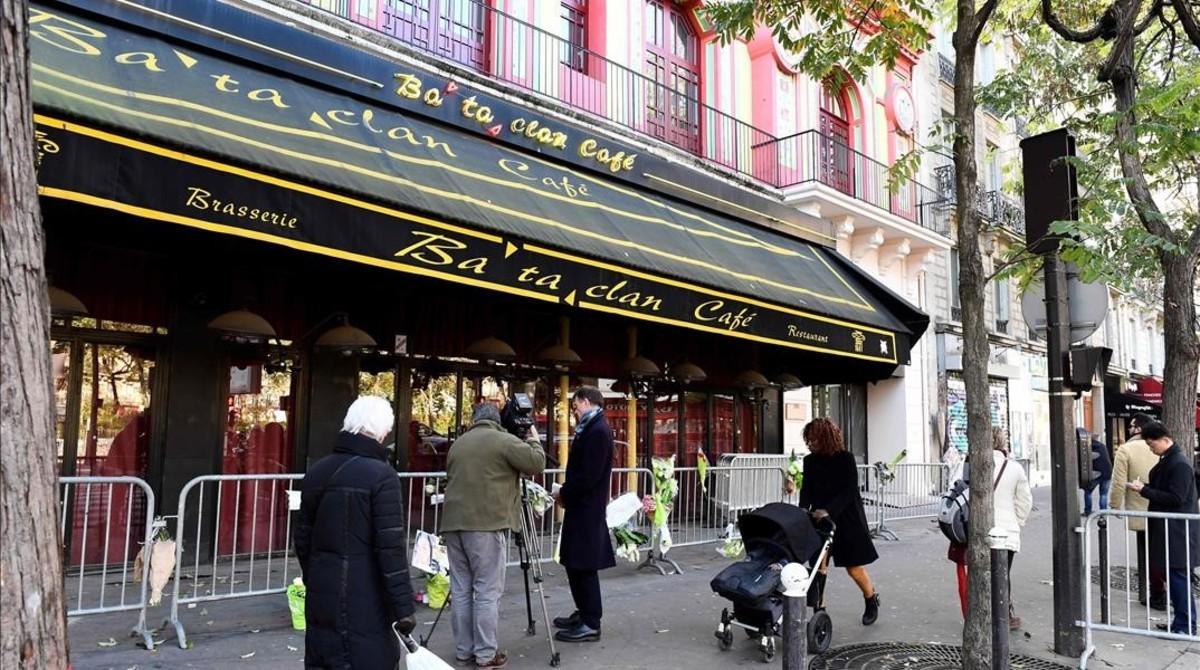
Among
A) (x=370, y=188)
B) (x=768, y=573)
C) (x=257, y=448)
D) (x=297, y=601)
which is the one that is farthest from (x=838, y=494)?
(x=257, y=448)

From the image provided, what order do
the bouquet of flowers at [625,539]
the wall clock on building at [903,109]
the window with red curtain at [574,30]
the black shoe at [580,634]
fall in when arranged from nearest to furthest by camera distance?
the black shoe at [580,634] < the bouquet of flowers at [625,539] < the window with red curtain at [574,30] < the wall clock on building at [903,109]

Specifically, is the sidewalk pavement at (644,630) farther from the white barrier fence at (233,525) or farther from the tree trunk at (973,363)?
the tree trunk at (973,363)

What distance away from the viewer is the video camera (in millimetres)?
5500

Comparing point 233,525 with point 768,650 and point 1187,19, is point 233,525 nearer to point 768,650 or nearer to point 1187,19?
point 768,650

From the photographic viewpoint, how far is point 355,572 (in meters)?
3.58

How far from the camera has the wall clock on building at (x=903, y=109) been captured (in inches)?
701

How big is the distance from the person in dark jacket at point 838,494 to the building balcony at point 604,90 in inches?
116

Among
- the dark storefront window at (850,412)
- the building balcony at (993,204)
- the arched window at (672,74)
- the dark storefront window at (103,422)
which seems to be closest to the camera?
the dark storefront window at (103,422)

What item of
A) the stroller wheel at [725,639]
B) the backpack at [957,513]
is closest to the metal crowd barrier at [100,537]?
the stroller wheel at [725,639]

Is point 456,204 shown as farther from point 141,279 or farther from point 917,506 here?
point 917,506

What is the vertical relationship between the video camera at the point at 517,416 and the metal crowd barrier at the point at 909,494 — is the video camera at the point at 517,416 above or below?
above

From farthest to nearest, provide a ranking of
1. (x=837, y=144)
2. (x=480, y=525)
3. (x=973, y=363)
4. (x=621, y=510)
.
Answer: (x=837, y=144)
(x=621, y=510)
(x=973, y=363)
(x=480, y=525)

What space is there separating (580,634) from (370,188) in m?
3.70

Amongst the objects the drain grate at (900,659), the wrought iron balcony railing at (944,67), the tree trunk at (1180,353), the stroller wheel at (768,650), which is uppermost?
the wrought iron balcony railing at (944,67)
